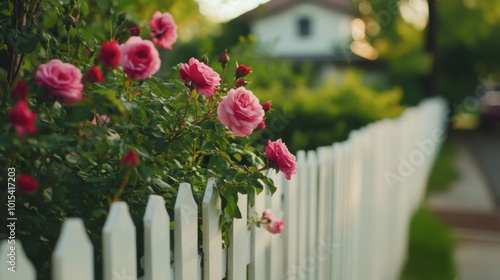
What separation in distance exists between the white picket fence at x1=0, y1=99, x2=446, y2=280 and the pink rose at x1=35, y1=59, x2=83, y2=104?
0.29 meters

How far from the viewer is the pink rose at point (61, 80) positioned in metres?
1.37

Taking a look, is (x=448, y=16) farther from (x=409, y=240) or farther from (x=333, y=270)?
(x=333, y=270)

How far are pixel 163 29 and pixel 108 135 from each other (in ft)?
2.48

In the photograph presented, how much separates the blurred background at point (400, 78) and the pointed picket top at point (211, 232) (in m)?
0.68

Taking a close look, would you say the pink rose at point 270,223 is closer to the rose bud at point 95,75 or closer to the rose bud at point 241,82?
the rose bud at point 241,82

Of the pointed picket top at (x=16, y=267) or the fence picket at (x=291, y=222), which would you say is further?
the fence picket at (x=291, y=222)

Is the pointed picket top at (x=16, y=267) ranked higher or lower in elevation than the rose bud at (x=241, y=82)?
lower

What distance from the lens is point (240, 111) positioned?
5.83 feet

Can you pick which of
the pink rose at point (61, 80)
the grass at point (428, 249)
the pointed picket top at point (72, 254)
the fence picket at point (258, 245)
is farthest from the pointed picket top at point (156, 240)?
the grass at point (428, 249)

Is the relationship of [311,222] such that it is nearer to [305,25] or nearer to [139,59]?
[139,59]

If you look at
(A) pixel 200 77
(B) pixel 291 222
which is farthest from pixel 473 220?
(A) pixel 200 77

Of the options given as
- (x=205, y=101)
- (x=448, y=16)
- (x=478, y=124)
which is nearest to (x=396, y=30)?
(x=448, y=16)

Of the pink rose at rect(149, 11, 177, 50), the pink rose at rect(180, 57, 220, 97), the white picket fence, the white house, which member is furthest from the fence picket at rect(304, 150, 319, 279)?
the white house

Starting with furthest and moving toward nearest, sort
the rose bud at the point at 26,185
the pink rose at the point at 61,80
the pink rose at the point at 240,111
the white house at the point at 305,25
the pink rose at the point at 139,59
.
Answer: the white house at the point at 305,25, the pink rose at the point at 240,111, the pink rose at the point at 139,59, the pink rose at the point at 61,80, the rose bud at the point at 26,185
